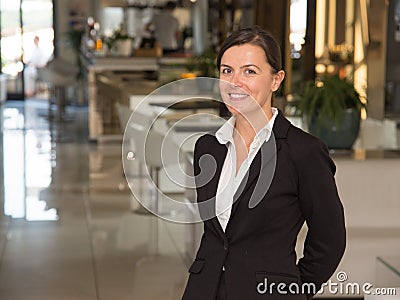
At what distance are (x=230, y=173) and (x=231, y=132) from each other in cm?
10

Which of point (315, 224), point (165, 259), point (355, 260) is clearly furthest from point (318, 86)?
point (315, 224)

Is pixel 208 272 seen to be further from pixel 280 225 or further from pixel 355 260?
pixel 355 260

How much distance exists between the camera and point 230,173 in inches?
78.4

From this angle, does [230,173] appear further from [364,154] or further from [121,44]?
[121,44]

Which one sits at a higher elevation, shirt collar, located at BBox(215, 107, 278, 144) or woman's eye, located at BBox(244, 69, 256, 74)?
woman's eye, located at BBox(244, 69, 256, 74)

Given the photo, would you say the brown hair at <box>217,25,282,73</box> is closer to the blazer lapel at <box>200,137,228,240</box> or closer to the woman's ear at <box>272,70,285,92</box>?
the woman's ear at <box>272,70,285,92</box>

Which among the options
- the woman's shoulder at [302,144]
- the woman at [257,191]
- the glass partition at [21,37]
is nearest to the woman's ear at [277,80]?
the woman at [257,191]

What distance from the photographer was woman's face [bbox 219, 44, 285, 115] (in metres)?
1.93

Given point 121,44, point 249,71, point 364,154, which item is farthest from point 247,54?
point 121,44

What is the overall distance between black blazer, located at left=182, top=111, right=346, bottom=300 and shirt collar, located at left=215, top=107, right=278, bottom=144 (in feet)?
0.04

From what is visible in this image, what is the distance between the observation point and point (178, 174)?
2.40m

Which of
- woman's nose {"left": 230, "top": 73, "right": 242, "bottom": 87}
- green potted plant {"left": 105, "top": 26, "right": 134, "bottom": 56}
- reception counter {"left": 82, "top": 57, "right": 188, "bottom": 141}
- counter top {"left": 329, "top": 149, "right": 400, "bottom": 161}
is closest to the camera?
woman's nose {"left": 230, "top": 73, "right": 242, "bottom": 87}

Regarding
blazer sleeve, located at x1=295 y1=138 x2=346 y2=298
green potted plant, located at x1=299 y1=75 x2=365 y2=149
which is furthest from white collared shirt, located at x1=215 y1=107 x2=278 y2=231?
green potted plant, located at x1=299 y1=75 x2=365 y2=149

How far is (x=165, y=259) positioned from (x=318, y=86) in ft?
5.06
